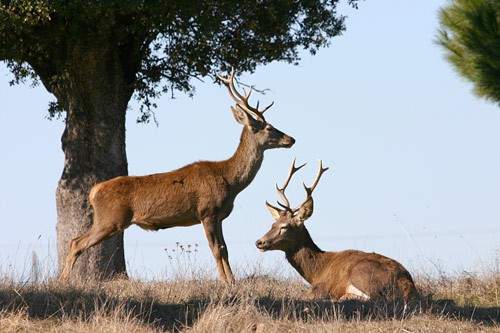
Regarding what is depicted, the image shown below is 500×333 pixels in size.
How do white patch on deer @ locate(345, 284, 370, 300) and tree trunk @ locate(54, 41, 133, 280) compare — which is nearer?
white patch on deer @ locate(345, 284, 370, 300)

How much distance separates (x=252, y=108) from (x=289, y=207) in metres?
1.62

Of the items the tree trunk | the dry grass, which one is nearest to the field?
the dry grass

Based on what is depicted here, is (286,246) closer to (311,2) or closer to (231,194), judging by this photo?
(231,194)

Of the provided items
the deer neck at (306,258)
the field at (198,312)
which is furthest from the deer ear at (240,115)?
the field at (198,312)

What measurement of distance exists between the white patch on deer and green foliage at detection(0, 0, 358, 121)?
4808 mm

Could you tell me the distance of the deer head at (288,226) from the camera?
12.3 meters

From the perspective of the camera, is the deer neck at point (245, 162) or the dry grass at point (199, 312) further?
the deer neck at point (245, 162)

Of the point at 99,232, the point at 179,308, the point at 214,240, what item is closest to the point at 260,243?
the point at 214,240

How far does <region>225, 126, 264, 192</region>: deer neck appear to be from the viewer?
12.9 meters

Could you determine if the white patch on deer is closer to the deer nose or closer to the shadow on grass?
the shadow on grass

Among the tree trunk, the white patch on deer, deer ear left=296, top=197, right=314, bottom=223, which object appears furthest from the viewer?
the tree trunk

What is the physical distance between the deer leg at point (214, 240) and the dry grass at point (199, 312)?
1.79 meters

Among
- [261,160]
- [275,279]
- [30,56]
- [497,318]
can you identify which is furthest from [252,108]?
[497,318]

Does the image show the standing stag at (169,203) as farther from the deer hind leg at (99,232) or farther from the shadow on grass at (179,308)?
the shadow on grass at (179,308)
